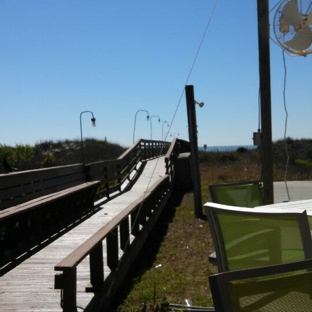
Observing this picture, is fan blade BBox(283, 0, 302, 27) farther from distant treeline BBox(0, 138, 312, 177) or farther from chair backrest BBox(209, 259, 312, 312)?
distant treeline BBox(0, 138, 312, 177)

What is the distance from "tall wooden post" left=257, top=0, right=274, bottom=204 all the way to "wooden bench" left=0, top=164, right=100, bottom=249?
306 centimetres

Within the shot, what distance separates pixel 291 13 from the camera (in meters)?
6.92

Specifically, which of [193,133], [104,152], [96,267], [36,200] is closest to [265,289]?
[96,267]

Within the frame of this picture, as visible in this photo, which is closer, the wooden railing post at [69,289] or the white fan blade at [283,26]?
the wooden railing post at [69,289]

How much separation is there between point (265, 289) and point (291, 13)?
518cm

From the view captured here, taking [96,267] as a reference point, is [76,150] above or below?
above

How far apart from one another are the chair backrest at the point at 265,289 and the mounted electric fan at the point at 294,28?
16.0 ft

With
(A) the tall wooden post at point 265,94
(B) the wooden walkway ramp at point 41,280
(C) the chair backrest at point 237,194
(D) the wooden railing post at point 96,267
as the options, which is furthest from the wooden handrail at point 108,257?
(A) the tall wooden post at point 265,94

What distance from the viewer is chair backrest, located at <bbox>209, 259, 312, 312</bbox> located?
2.31m

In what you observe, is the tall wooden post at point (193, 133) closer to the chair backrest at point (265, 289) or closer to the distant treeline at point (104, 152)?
the chair backrest at point (265, 289)

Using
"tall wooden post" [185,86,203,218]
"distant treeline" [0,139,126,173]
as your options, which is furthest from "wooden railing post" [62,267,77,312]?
"distant treeline" [0,139,126,173]

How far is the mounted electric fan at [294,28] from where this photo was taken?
22.6 feet

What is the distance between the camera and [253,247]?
3562 millimetres

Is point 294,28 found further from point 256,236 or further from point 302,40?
point 256,236
